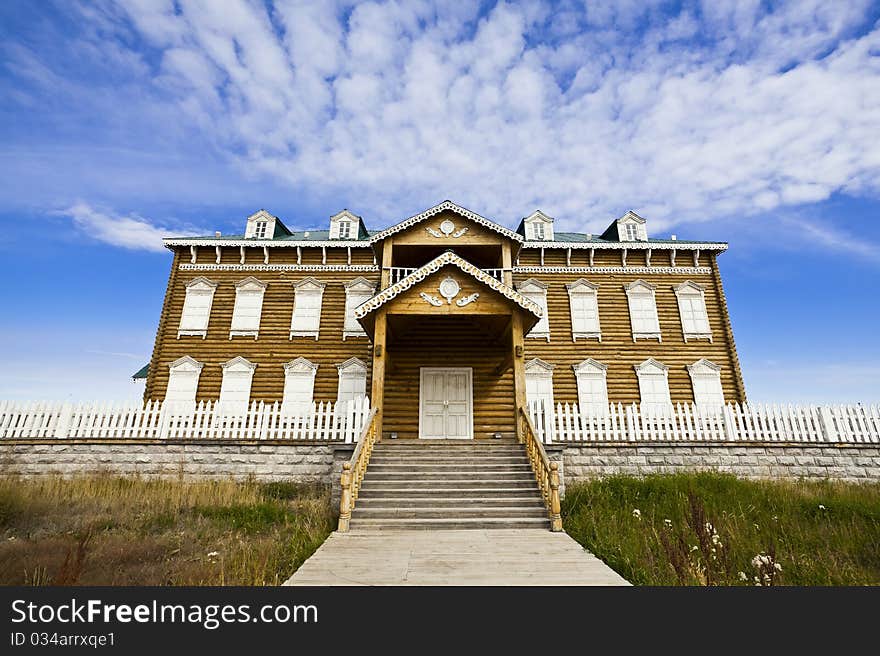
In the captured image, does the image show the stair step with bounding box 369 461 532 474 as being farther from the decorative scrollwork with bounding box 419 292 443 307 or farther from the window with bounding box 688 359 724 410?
the window with bounding box 688 359 724 410

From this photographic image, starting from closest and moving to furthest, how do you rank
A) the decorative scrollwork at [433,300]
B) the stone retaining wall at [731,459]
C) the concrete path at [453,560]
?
the concrete path at [453,560] < the stone retaining wall at [731,459] < the decorative scrollwork at [433,300]

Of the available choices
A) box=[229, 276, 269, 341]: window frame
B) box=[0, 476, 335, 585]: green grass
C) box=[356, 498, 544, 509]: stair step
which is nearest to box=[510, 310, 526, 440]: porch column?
box=[356, 498, 544, 509]: stair step

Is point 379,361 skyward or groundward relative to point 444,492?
skyward

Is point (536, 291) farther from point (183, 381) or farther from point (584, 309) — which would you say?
point (183, 381)

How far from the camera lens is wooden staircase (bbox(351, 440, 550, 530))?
315 inches

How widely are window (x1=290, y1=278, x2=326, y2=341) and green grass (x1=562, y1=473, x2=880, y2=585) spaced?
12031 millimetres

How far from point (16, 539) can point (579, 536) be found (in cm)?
969

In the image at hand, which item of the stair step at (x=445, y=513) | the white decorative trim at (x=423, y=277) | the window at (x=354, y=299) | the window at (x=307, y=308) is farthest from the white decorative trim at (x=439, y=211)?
the stair step at (x=445, y=513)

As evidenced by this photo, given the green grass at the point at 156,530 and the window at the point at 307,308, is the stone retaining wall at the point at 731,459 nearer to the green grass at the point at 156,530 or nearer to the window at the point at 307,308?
the green grass at the point at 156,530

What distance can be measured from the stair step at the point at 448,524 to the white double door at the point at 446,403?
651cm

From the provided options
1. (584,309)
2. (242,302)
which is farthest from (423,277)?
(242,302)

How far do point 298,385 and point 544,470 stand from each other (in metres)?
11.5

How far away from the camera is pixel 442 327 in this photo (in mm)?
15148

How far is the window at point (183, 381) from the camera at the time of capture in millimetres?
16984
